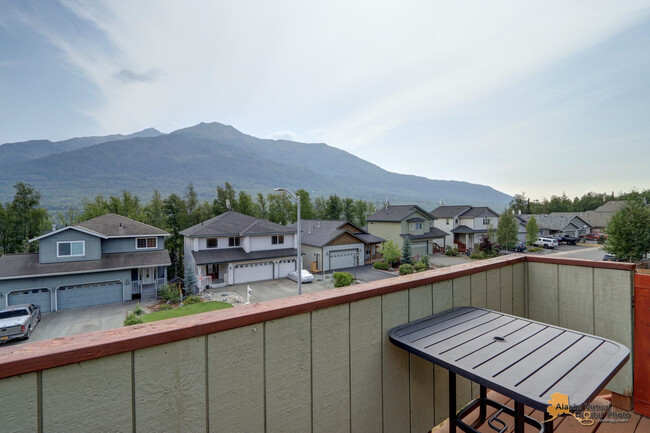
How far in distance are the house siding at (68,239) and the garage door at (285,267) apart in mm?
11049

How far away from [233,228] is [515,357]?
68.4 ft

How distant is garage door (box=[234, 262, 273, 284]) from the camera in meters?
19.4

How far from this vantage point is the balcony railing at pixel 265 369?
971mm

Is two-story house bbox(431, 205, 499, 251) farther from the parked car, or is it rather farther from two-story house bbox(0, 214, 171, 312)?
two-story house bbox(0, 214, 171, 312)

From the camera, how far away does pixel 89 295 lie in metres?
15.4

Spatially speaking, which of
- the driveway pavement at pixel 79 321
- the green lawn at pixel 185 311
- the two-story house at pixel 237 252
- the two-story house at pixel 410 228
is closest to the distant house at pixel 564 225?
the two-story house at pixel 410 228

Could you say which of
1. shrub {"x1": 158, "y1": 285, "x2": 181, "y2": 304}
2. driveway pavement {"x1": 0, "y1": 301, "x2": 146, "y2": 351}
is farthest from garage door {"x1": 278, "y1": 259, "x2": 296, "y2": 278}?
driveway pavement {"x1": 0, "y1": 301, "x2": 146, "y2": 351}

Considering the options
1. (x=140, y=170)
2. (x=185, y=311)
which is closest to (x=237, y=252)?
(x=185, y=311)

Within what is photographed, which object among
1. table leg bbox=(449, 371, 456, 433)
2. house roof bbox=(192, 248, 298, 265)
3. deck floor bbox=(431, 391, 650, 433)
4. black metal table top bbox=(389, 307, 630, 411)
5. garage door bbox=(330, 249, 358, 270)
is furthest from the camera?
garage door bbox=(330, 249, 358, 270)

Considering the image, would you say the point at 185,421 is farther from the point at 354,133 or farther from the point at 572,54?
the point at 354,133

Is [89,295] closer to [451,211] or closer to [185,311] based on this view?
[185,311]

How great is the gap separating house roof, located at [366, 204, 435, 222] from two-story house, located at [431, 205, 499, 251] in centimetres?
507

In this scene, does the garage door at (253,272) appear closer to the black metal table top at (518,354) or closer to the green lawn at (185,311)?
the green lawn at (185,311)


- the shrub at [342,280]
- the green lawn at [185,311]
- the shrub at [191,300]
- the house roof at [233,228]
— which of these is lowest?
the shrub at [191,300]
